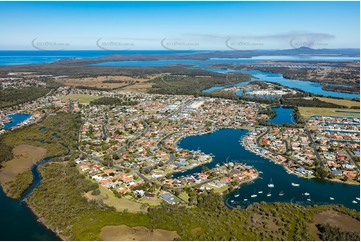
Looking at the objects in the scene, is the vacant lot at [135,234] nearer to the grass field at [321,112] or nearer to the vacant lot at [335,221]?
the vacant lot at [335,221]

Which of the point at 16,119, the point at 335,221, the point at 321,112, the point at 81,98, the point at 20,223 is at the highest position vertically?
the point at 81,98

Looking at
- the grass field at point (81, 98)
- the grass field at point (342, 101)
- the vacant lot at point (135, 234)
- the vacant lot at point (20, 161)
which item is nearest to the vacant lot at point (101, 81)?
the grass field at point (81, 98)

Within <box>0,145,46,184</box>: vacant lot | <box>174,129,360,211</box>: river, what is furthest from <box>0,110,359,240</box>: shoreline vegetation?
<box>0,145,46,184</box>: vacant lot

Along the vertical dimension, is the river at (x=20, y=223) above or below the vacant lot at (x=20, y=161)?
below

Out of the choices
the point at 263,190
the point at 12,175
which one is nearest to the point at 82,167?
the point at 12,175

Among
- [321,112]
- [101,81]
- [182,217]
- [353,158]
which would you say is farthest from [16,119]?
[321,112]

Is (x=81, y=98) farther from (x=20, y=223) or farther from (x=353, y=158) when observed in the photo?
(x=353, y=158)

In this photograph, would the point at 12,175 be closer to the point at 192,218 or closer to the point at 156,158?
the point at 156,158
